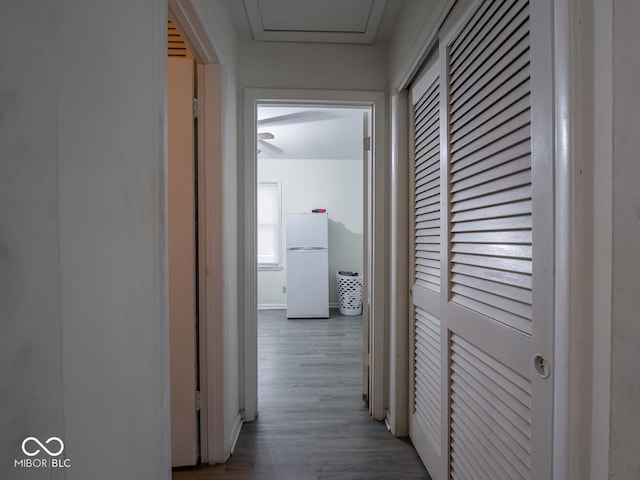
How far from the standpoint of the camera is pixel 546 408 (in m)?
0.78

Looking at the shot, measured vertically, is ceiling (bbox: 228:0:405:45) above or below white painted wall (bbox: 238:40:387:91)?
above

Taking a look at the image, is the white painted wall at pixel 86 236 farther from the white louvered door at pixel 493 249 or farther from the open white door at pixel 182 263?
the white louvered door at pixel 493 249

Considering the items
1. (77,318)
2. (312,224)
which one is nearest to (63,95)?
(77,318)

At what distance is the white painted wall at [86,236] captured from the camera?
48 centimetres

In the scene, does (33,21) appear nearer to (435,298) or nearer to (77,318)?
(77,318)

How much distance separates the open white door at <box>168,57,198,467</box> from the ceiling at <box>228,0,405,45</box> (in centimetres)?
54

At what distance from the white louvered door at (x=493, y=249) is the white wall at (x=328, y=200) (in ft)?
13.1

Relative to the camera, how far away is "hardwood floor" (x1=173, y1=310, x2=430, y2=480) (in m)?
1.70

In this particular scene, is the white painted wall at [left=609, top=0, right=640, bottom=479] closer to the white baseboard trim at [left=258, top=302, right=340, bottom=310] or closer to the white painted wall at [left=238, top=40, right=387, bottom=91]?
the white painted wall at [left=238, top=40, right=387, bottom=91]

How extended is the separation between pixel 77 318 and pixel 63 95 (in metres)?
0.40

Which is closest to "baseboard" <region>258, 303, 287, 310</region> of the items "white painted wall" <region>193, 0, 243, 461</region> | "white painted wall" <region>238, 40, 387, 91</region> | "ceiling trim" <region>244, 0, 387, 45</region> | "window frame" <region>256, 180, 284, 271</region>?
"window frame" <region>256, 180, 284, 271</region>

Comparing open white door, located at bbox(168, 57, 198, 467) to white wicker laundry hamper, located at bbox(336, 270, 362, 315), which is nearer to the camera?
open white door, located at bbox(168, 57, 198, 467)

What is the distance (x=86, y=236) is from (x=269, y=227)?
196 inches

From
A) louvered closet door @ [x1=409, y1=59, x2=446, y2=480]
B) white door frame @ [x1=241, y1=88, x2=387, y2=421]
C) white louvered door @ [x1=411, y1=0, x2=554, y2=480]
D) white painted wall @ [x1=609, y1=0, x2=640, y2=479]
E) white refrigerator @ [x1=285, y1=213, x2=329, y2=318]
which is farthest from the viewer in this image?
white refrigerator @ [x1=285, y1=213, x2=329, y2=318]
